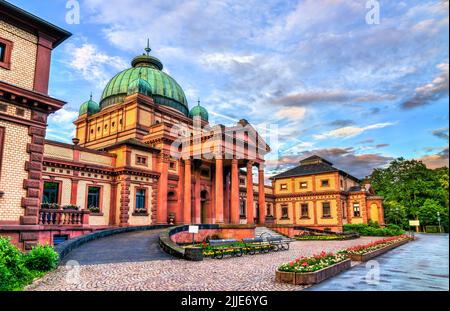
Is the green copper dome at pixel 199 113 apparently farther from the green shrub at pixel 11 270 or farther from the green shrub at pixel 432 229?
the green shrub at pixel 432 229

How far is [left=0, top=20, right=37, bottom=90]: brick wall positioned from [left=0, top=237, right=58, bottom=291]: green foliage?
867 cm

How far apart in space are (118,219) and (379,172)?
59043 millimetres

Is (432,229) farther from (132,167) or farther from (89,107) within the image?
(89,107)

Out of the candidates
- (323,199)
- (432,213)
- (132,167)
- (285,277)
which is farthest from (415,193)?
(285,277)

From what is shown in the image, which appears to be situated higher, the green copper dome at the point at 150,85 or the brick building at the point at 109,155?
the green copper dome at the point at 150,85

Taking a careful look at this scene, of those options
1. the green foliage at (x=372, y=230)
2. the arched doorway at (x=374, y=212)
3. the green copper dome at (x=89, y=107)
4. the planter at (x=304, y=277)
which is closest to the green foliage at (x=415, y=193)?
the arched doorway at (x=374, y=212)

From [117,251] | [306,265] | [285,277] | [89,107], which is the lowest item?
[285,277]

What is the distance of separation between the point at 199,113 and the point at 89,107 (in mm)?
15614

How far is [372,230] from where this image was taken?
43.8 meters

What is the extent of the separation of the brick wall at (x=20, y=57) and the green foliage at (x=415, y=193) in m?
57.9

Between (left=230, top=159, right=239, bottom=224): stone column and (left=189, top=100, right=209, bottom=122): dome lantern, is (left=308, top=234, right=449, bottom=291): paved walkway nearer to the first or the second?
(left=230, top=159, right=239, bottom=224): stone column

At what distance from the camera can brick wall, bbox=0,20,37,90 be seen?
→ 15.7 m

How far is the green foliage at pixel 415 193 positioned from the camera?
188ft

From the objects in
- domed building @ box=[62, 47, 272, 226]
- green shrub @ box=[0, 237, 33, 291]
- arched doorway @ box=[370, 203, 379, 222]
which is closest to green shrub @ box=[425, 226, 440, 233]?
arched doorway @ box=[370, 203, 379, 222]
